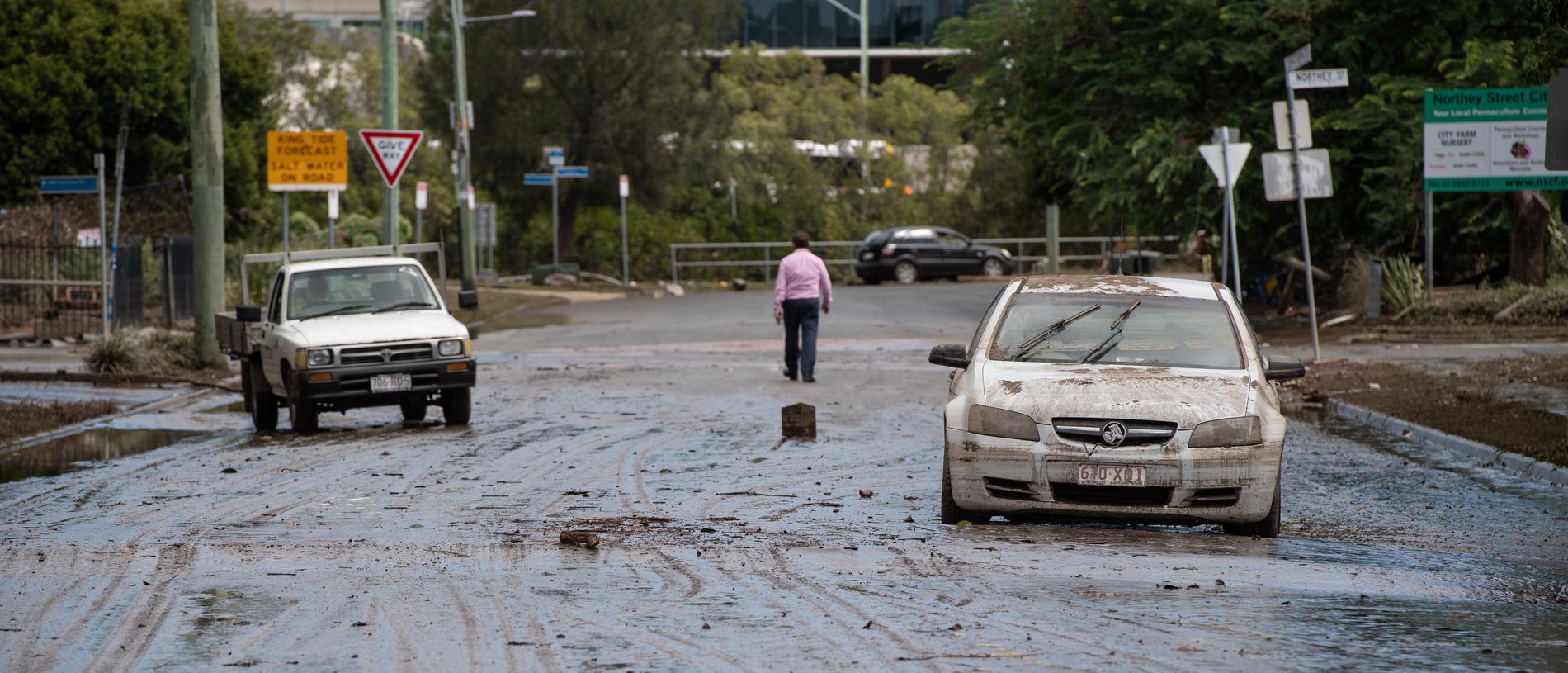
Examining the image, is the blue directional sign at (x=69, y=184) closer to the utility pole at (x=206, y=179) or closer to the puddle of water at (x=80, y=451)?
the utility pole at (x=206, y=179)

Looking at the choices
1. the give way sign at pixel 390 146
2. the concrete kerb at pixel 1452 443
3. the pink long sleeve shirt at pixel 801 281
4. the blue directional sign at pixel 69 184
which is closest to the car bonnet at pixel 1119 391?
the concrete kerb at pixel 1452 443

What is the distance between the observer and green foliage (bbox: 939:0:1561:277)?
2820 cm

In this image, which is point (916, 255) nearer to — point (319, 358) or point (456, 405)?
point (456, 405)

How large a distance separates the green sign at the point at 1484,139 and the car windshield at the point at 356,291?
13583 millimetres

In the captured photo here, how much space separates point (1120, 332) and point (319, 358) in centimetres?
801

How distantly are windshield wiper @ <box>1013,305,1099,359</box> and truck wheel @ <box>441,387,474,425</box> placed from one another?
714cm

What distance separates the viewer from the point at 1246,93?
30531 millimetres

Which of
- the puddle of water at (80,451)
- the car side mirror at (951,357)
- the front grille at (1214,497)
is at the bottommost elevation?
the puddle of water at (80,451)

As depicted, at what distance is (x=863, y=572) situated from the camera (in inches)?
328

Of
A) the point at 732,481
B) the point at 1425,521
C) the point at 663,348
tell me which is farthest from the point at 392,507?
the point at 663,348

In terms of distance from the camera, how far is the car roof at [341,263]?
17.3m

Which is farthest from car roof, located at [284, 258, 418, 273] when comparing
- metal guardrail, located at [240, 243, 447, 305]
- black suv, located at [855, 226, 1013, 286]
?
black suv, located at [855, 226, 1013, 286]

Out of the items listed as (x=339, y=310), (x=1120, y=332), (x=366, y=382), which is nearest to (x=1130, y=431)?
(x=1120, y=332)

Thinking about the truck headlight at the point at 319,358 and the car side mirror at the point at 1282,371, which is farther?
the truck headlight at the point at 319,358
